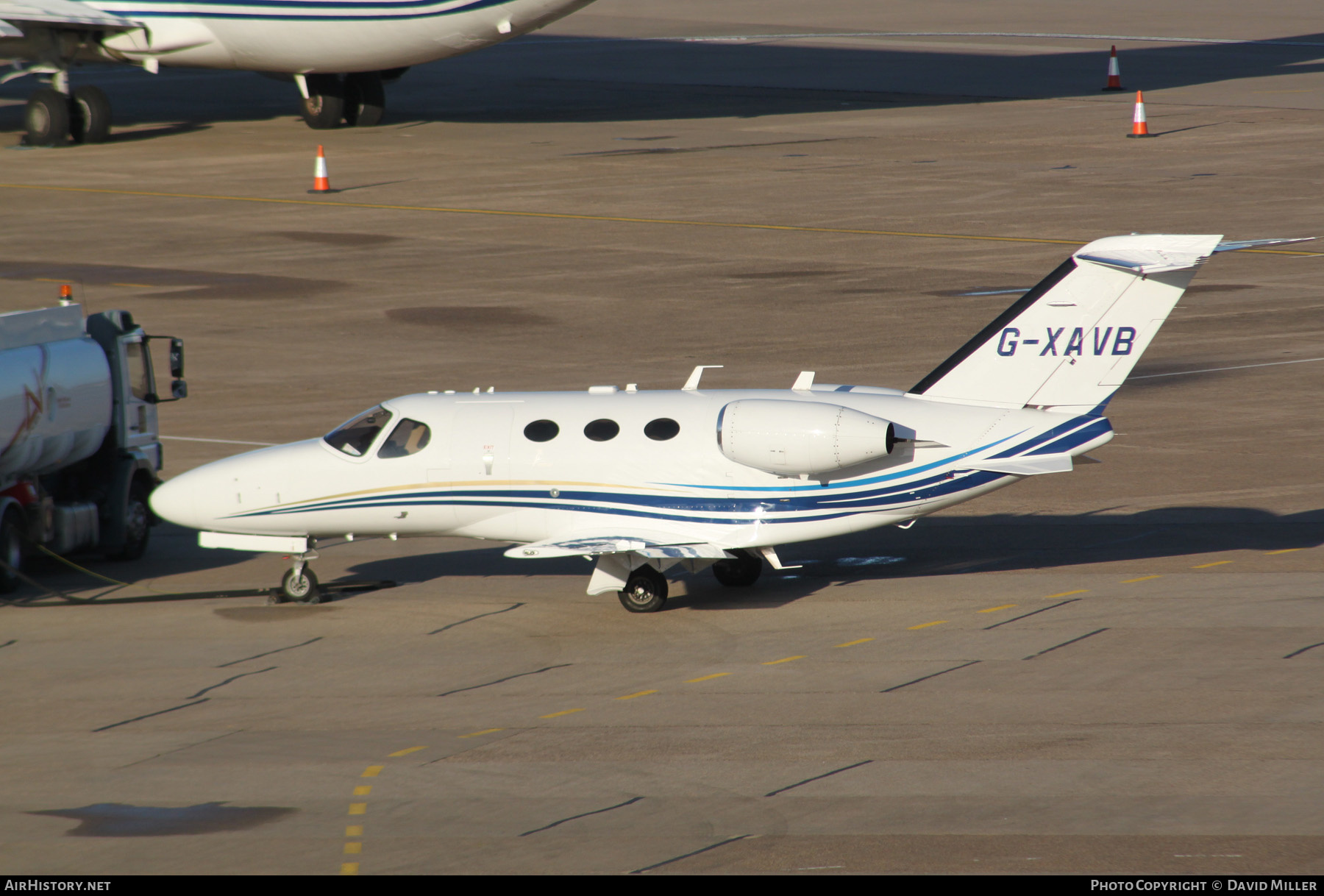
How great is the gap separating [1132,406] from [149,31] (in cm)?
3704

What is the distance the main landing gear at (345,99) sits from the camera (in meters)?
62.2

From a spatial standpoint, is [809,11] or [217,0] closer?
[217,0]

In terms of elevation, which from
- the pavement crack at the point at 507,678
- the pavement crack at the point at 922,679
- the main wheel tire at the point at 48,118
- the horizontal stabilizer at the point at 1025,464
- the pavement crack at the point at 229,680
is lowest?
the pavement crack at the point at 229,680

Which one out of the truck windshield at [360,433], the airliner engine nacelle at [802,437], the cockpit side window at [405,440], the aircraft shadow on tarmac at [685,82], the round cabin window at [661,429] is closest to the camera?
the airliner engine nacelle at [802,437]

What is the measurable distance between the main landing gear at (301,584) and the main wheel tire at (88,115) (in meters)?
43.4

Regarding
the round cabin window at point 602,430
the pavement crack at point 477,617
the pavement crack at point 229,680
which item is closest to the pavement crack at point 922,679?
the round cabin window at point 602,430

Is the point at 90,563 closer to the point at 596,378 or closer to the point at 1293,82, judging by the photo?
→ the point at 596,378

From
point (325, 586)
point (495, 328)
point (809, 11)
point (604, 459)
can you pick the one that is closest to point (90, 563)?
point (325, 586)

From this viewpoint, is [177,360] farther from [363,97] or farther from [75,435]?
[363,97]

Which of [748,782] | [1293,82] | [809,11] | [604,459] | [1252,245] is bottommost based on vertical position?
[748,782]

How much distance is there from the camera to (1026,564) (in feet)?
75.2

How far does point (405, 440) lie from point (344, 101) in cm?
4369

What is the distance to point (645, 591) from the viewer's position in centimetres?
2112

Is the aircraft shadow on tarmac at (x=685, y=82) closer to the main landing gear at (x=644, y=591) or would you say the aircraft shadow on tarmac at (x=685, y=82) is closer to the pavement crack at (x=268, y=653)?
the main landing gear at (x=644, y=591)
